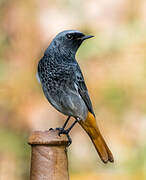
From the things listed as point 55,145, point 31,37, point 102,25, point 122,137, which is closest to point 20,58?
point 31,37

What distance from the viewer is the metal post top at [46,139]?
303cm

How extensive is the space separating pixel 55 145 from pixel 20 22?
14.6ft

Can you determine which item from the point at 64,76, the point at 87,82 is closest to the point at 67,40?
the point at 64,76

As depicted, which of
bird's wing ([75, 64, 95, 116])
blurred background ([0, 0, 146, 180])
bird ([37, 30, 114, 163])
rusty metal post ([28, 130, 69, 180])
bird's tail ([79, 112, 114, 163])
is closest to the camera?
rusty metal post ([28, 130, 69, 180])

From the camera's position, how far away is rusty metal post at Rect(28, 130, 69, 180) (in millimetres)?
2988

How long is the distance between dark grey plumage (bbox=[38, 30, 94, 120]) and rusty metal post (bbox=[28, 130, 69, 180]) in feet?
3.41

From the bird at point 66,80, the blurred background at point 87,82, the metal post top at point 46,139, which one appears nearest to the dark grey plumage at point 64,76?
the bird at point 66,80

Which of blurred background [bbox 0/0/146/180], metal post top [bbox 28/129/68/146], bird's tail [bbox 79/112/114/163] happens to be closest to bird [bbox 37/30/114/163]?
bird's tail [bbox 79/112/114/163]

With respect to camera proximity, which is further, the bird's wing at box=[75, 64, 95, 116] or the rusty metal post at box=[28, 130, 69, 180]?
the bird's wing at box=[75, 64, 95, 116]

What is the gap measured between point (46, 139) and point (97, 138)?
1.17 metres

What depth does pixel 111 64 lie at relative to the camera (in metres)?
7.06

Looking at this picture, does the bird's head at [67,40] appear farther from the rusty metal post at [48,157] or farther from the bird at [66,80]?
the rusty metal post at [48,157]

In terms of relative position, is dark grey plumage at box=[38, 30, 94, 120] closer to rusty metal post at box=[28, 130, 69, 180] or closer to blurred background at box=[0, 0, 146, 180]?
rusty metal post at box=[28, 130, 69, 180]

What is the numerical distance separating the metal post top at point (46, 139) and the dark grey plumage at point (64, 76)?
3.36 ft
